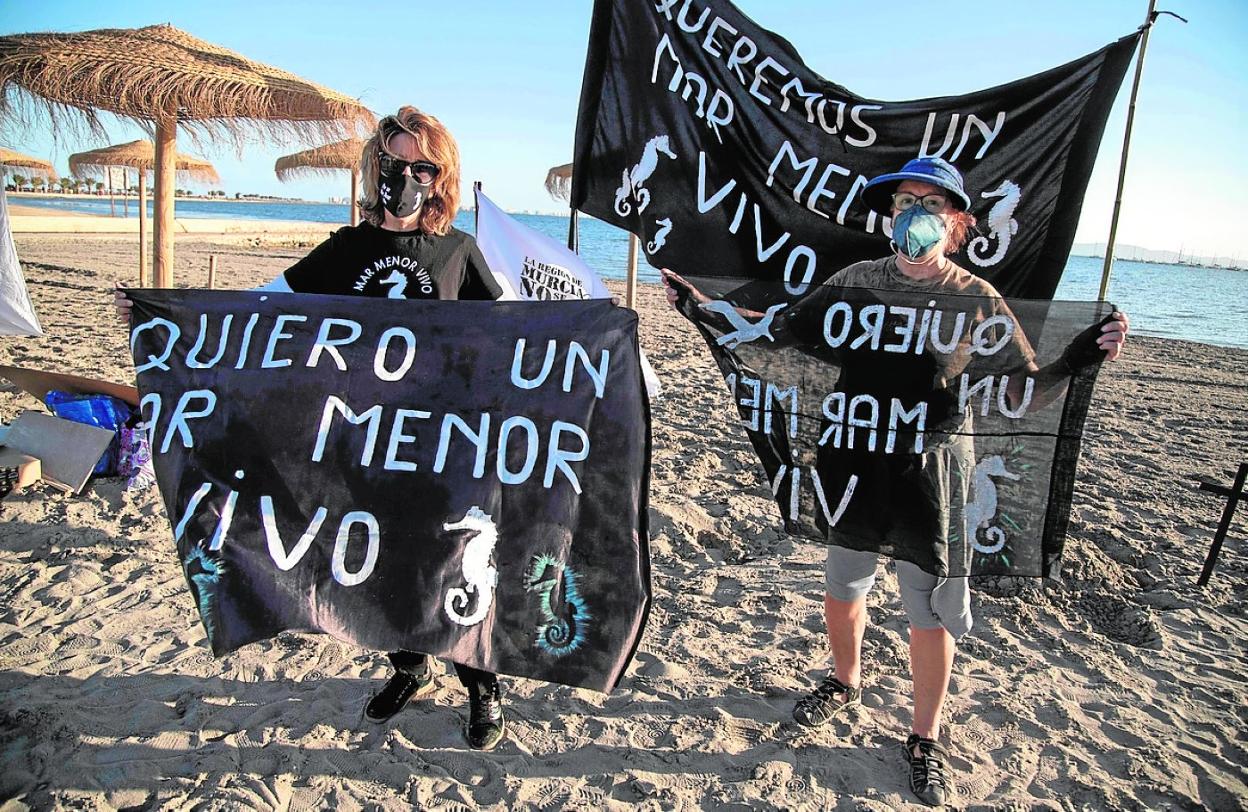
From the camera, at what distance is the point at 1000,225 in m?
2.95

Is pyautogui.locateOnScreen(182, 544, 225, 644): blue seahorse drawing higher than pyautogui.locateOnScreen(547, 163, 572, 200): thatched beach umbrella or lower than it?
lower

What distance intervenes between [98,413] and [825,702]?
4579 mm

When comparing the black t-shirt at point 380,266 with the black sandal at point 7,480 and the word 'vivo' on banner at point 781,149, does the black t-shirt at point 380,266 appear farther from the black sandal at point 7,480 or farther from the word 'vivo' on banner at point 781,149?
the black sandal at point 7,480

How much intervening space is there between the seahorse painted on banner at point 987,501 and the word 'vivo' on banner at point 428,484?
118 cm

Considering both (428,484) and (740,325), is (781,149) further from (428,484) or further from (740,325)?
(428,484)

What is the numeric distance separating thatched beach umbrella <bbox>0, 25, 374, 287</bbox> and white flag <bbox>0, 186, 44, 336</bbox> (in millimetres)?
991

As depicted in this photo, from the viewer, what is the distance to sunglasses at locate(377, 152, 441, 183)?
7.83 ft

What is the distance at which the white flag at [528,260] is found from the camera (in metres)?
3.94

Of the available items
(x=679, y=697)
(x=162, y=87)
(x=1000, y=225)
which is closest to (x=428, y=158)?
(x=679, y=697)

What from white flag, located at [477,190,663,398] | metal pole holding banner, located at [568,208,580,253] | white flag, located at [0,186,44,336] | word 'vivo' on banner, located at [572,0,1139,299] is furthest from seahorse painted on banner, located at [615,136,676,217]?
white flag, located at [0,186,44,336]

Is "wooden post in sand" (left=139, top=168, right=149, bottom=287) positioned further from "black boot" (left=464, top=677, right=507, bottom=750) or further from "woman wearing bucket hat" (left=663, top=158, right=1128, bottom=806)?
"woman wearing bucket hat" (left=663, top=158, right=1128, bottom=806)

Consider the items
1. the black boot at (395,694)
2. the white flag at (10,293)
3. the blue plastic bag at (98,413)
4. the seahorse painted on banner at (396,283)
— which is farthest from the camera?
the white flag at (10,293)

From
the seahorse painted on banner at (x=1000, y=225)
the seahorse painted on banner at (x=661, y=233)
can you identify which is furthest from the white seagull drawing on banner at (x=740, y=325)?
the seahorse painted on banner at (x=1000, y=225)

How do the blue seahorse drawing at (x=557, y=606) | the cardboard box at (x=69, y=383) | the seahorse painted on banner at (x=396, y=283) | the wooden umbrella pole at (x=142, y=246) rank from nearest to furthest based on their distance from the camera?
the blue seahorse drawing at (x=557, y=606) → the seahorse painted on banner at (x=396, y=283) → the cardboard box at (x=69, y=383) → the wooden umbrella pole at (x=142, y=246)
